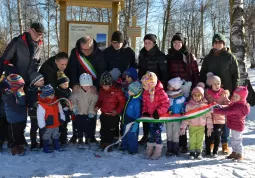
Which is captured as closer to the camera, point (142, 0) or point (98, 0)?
point (98, 0)

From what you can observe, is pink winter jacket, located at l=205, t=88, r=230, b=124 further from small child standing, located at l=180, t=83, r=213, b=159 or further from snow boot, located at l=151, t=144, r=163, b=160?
snow boot, located at l=151, t=144, r=163, b=160

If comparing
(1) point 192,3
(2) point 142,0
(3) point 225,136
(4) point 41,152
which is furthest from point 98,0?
(1) point 192,3

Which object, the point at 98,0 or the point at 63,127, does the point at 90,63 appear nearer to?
the point at 63,127

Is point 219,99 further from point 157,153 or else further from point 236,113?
point 157,153

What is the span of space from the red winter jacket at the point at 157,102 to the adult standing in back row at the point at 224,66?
1.19m

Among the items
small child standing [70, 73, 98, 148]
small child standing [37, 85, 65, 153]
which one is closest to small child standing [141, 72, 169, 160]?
small child standing [70, 73, 98, 148]

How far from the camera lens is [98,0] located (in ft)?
20.6

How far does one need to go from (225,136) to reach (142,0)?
2063 centimetres

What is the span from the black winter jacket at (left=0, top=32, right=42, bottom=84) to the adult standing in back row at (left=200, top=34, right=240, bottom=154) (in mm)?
3277

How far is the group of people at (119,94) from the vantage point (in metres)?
4.38

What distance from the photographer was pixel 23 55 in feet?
15.3

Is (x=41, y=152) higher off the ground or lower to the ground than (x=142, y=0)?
lower

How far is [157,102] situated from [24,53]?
253 cm

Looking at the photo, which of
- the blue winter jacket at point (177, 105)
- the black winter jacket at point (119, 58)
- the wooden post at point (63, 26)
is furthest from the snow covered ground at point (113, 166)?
the wooden post at point (63, 26)
